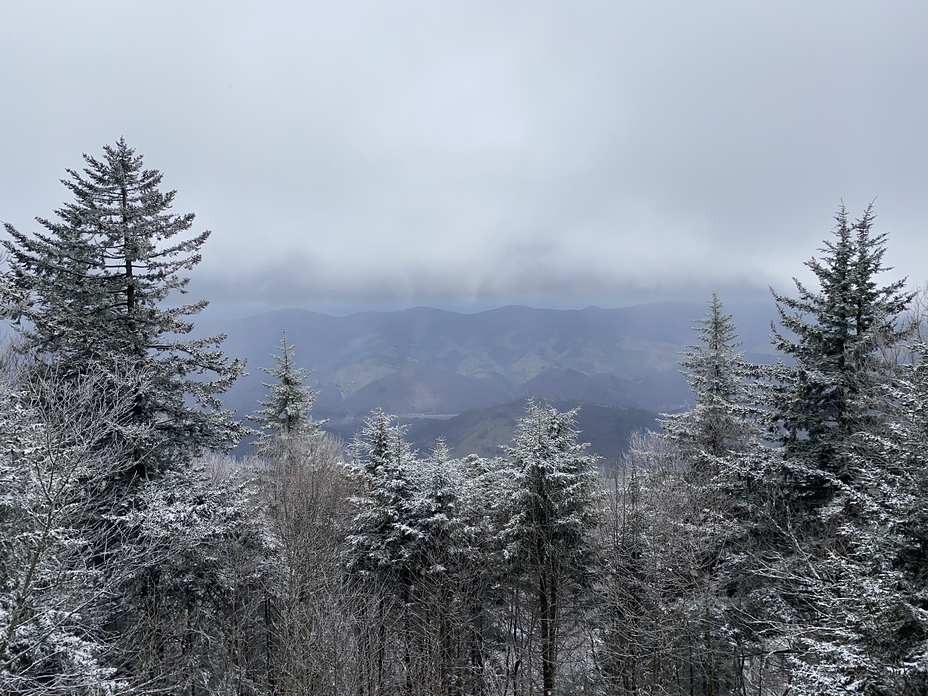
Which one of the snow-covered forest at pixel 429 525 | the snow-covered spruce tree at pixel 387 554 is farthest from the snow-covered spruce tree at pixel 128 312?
the snow-covered spruce tree at pixel 387 554

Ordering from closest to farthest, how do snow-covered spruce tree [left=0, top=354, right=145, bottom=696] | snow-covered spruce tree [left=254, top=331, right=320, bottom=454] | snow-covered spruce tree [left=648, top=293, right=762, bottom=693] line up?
snow-covered spruce tree [left=0, top=354, right=145, bottom=696] < snow-covered spruce tree [left=648, top=293, right=762, bottom=693] < snow-covered spruce tree [left=254, top=331, right=320, bottom=454]

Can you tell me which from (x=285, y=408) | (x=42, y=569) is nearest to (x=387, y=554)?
(x=42, y=569)

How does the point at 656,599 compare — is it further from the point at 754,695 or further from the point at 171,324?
the point at 171,324

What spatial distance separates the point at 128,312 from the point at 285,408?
13687 millimetres

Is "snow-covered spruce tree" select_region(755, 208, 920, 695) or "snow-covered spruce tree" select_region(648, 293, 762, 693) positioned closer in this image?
"snow-covered spruce tree" select_region(755, 208, 920, 695)

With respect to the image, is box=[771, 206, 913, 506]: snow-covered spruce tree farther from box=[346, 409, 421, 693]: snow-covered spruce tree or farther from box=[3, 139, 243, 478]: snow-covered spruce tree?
box=[3, 139, 243, 478]: snow-covered spruce tree

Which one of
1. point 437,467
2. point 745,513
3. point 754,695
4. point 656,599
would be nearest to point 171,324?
point 437,467

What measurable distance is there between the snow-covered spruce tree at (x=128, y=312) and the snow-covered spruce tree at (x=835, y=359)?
17332 mm

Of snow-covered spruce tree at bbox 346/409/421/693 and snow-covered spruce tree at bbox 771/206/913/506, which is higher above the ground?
snow-covered spruce tree at bbox 771/206/913/506

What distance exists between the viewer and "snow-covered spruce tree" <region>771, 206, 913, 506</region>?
1289cm

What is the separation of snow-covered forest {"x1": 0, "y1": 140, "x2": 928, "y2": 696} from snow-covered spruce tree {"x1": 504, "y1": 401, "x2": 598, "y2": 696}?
0.41ft

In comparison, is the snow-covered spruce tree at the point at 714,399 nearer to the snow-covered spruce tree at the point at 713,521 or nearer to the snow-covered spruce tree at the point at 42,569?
the snow-covered spruce tree at the point at 713,521

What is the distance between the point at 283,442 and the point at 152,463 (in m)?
11.6

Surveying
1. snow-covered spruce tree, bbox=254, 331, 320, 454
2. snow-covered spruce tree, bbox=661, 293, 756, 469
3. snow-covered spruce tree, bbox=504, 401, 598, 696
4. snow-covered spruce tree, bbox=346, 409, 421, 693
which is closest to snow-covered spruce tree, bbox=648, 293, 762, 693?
snow-covered spruce tree, bbox=661, 293, 756, 469
